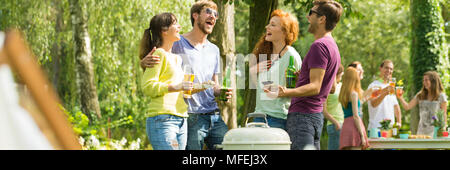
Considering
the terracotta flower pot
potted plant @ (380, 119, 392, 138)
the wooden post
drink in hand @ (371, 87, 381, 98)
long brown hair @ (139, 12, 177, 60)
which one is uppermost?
long brown hair @ (139, 12, 177, 60)

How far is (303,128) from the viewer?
12.3 ft

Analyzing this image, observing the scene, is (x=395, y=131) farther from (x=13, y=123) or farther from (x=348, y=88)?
(x=13, y=123)

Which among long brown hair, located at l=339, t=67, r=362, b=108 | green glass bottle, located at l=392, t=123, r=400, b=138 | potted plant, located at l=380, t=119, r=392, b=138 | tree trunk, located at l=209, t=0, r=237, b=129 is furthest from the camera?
tree trunk, located at l=209, t=0, r=237, b=129

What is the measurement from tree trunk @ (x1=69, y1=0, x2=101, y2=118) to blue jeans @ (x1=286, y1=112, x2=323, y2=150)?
10438 millimetres

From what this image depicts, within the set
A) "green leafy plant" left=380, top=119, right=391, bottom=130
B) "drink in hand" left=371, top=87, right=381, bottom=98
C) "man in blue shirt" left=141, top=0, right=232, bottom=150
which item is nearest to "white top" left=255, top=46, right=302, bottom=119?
"man in blue shirt" left=141, top=0, right=232, bottom=150

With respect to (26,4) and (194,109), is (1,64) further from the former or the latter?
(26,4)

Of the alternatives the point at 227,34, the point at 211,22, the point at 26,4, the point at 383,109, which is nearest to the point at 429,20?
the point at 383,109

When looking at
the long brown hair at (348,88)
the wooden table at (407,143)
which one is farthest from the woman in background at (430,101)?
the long brown hair at (348,88)

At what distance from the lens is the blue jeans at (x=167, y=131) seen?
3.88 metres

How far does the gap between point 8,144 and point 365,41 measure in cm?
2463

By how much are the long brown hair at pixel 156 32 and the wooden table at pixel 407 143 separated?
10.9 feet

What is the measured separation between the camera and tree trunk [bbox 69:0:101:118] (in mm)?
13836

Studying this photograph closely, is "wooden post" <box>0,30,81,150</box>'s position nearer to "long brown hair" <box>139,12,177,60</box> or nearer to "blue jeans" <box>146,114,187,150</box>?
"blue jeans" <box>146,114,187,150</box>

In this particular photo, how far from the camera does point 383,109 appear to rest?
7895 mm
